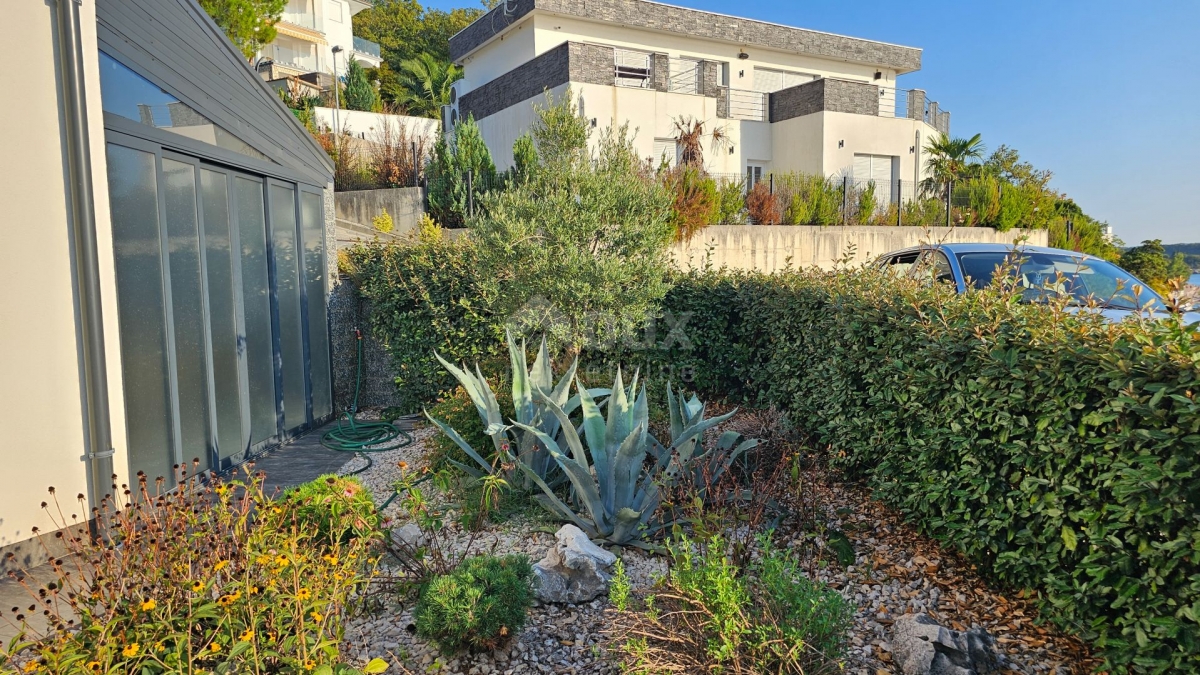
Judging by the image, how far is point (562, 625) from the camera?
339 centimetres

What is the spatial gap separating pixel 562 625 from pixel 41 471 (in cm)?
325

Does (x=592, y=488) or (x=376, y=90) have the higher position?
(x=376, y=90)

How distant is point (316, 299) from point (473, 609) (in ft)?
19.6

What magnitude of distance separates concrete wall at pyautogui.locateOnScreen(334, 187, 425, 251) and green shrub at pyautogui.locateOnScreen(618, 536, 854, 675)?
13.3m

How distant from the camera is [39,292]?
4027 mm

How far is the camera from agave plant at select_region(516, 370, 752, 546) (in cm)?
416

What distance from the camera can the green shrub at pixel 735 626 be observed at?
2.54m

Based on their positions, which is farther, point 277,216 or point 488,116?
point 488,116

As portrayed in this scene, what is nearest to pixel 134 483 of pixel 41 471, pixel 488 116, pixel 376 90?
pixel 41 471

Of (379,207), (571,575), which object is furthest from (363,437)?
(379,207)

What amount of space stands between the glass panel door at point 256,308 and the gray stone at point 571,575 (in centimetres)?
421

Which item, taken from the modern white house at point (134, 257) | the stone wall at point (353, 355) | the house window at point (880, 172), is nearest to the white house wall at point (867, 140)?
the house window at point (880, 172)

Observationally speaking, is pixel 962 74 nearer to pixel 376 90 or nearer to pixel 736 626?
pixel 736 626

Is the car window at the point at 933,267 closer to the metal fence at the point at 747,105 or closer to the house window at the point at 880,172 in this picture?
the house window at the point at 880,172
